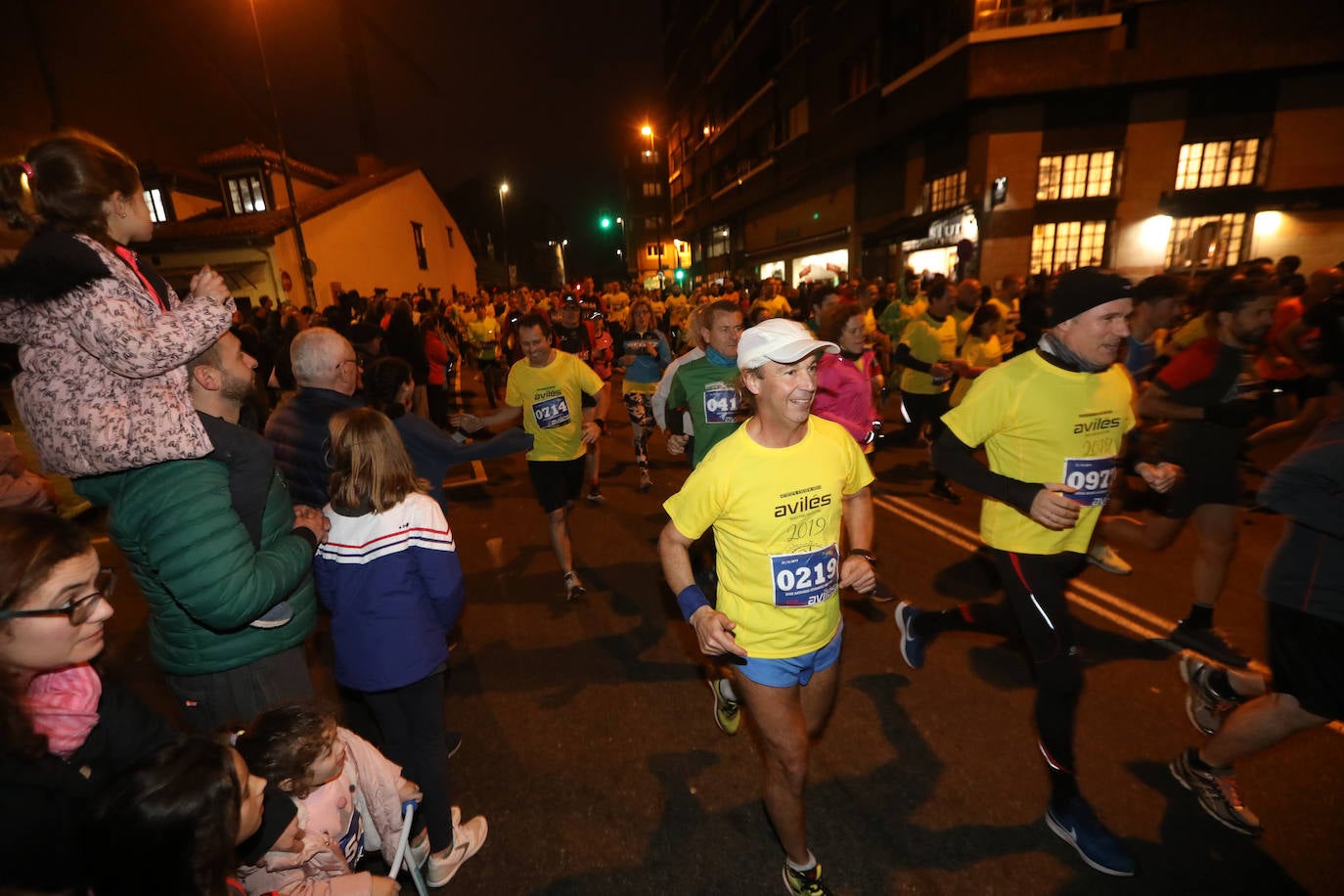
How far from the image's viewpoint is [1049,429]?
292cm

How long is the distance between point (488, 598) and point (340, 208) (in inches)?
1046

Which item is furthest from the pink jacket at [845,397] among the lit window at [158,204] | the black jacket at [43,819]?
the lit window at [158,204]

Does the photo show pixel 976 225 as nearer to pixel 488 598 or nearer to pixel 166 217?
pixel 488 598

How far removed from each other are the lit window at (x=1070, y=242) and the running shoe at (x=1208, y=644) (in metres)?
19.1

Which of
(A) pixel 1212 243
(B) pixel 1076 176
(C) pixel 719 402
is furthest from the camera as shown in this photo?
(B) pixel 1076 176

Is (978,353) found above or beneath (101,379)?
beneath

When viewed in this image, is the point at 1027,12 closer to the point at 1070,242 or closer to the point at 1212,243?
the point at 1070,242

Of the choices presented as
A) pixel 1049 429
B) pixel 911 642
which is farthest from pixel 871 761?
pixel 1049 429

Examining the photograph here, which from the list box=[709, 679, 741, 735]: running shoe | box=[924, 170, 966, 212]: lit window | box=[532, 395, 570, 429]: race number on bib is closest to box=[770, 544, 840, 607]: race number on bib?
box=[709, 679, 741, 735]: running shoe

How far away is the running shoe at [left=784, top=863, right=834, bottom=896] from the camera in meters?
2.61

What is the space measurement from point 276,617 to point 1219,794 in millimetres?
4166

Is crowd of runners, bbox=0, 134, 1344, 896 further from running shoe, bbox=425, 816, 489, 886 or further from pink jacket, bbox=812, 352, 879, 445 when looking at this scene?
pink jacket, bbox=812, 352, 879, 445

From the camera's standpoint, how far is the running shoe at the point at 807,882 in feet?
8.55

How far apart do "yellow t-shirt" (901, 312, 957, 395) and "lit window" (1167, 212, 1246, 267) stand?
17380mm
